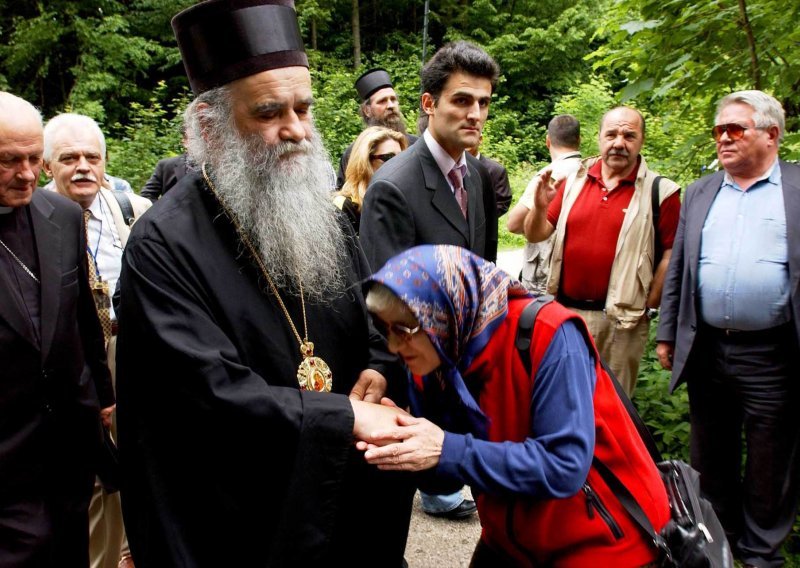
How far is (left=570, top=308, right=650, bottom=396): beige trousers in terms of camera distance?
4.56 m

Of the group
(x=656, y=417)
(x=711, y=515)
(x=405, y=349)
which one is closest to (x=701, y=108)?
(x=656, y=417)

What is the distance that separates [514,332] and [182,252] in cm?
97

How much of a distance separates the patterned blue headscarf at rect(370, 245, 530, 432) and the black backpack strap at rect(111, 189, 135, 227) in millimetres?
2595

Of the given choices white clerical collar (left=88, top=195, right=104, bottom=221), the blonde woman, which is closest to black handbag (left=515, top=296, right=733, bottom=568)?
white clerical collar (left=88, top=195, right=104, bottom=221)

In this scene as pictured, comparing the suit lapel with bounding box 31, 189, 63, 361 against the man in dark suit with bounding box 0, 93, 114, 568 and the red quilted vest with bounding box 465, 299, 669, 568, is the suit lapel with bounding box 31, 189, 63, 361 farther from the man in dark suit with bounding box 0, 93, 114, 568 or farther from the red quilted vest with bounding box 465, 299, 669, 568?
the red quilted vest with bounding box 465, 299, 669, 568

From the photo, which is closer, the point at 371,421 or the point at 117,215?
the point at 371,421

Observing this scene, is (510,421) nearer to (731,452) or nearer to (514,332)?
(514,332)

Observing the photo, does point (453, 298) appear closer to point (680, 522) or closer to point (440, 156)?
point (680, 522)

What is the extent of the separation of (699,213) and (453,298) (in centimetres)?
269

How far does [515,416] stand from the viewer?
1.86 meters

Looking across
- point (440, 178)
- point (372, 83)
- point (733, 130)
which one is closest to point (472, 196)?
point (440, 178)

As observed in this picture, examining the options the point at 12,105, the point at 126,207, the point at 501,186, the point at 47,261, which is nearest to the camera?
the point at 12,105

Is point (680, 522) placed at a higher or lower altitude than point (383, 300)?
lower

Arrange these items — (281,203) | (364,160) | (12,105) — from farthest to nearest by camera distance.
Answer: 1. (364,160)
2. (12,105)
3. (281,203)
